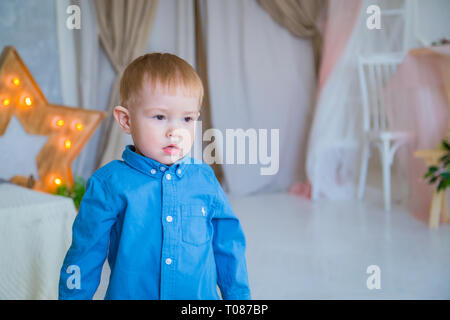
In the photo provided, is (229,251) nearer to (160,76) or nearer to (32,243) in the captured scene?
(160,76)

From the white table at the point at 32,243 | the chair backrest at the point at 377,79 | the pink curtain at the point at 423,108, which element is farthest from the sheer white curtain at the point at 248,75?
the white table at the point at 32,243

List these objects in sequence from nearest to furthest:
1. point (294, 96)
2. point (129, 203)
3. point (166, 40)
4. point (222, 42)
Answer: point (129, 203)
point (166, 40)
point (222, 42)
point (294, 96)

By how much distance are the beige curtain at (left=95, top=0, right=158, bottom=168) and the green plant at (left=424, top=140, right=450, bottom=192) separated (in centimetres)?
148

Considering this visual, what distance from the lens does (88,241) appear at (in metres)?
0.64

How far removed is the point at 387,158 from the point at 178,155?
1.85 meters

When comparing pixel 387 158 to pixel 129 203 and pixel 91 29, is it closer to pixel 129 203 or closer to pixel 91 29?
pixel 91 29

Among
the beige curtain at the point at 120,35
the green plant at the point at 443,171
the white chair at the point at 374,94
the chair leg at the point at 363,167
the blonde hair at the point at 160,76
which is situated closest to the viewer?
the blonde hair at the point at 160,76

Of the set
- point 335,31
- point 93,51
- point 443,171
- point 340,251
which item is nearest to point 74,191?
point 93,51

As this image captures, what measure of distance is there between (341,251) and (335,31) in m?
1.39

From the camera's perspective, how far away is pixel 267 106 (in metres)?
2.79

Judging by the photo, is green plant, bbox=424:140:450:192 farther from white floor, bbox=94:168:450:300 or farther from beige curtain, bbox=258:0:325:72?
beige curtain, bbox=258:0:325:72

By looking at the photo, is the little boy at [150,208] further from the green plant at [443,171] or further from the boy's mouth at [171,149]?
the green plant at [443,171]

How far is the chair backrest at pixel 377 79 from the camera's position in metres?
A: 2.46

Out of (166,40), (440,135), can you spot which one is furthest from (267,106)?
(440,135)
